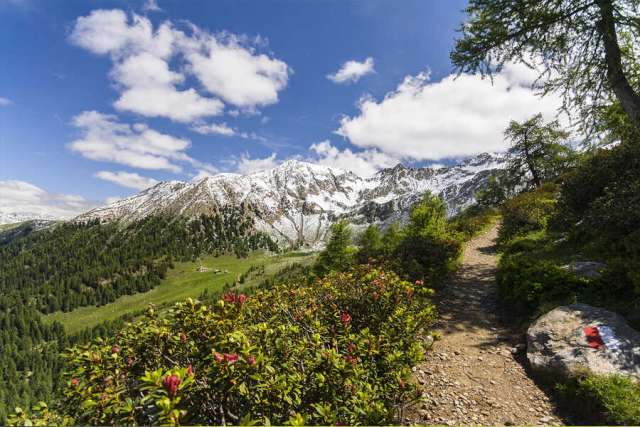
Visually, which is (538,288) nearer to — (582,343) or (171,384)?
(582,343)

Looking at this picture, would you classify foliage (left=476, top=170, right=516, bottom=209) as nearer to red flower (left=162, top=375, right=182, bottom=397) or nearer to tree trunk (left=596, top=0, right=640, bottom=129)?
tree trunk (left=596, top=0, right=640, bottom=129)

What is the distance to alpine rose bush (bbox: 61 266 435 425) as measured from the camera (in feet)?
12.5

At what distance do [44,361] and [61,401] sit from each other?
9041 inches

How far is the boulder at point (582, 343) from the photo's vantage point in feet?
23.9

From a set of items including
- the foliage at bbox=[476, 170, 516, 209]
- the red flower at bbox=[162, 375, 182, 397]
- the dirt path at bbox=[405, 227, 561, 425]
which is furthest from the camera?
the foliage at bbox=[476, 170, 516, 209]

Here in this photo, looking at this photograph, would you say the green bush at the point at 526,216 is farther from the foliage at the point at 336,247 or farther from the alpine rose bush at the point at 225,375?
the alpine rose bush at the point at 225,375

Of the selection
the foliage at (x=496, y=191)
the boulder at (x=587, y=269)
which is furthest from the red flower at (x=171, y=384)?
the foliage at (x=496, y=191)

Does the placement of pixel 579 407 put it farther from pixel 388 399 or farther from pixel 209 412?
pixel 209 412

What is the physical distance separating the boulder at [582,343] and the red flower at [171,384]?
880cm

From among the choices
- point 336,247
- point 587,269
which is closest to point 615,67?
point 587,269

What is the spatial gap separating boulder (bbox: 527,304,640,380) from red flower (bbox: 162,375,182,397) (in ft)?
28.9

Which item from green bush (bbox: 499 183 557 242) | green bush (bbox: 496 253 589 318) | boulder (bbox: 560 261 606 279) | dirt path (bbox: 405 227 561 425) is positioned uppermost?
green bush (bbox: 499 183 557 242)

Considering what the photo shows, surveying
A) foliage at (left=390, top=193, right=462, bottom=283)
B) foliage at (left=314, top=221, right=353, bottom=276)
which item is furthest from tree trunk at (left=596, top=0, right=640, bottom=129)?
foliage at (left=314, top=221, right=353, bottom=276)

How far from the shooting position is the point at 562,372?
759 cm
